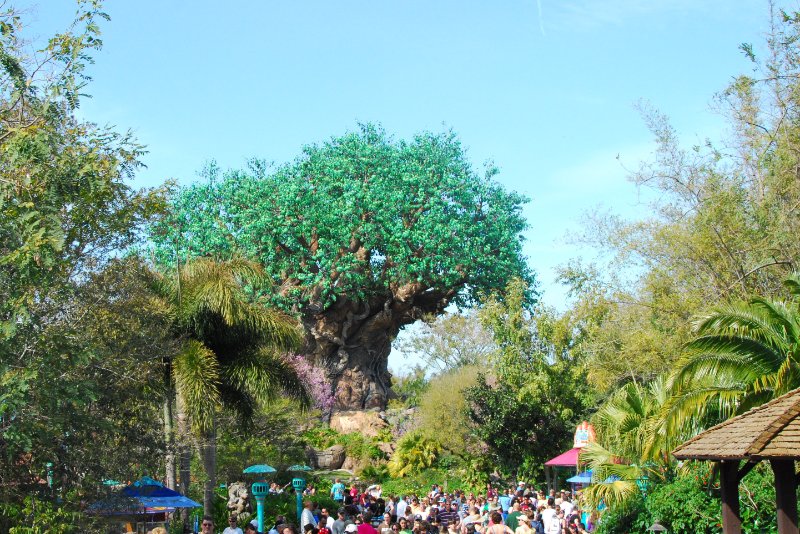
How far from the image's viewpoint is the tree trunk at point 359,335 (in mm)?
43000

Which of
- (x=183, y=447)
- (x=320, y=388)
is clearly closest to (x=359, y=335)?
(x=320, y=388)

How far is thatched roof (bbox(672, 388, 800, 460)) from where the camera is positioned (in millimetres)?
10289

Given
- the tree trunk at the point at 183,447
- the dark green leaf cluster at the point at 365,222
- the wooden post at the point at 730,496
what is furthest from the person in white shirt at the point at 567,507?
the dark green leaf cluster at the point at 365,222

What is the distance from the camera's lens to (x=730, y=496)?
39.3 feet

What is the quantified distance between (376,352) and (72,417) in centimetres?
3311

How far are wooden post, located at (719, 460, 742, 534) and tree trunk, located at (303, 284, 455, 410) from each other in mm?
30446

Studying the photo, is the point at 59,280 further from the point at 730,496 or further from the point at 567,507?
the point at 567,507

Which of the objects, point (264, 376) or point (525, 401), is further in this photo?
point (525, 401)

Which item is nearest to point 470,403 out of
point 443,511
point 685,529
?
point 443,511

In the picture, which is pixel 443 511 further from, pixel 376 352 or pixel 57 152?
pixel 376 352

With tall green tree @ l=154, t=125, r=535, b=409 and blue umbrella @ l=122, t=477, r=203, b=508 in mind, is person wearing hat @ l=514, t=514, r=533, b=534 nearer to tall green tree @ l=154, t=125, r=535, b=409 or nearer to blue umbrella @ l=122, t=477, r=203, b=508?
blue umbrella @ l=122, t=477, r=203, b=508

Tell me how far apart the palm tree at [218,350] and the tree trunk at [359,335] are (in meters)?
19.9

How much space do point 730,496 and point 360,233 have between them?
2883 centimetres

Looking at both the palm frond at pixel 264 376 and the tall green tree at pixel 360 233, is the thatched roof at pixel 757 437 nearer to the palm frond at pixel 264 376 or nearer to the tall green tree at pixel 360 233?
the palm frond at pixel 264 376
